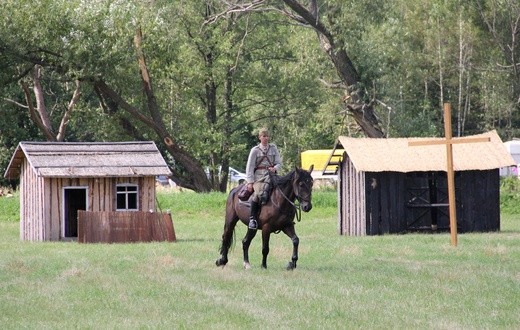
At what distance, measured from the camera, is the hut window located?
127ft

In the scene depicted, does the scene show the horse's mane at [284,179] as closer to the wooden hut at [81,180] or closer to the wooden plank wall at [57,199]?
the wooden hut at [81,180]

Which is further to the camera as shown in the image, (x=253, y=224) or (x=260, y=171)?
(x=260, y=171)

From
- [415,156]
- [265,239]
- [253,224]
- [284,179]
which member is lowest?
[265,239]

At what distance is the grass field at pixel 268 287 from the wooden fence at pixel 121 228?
99.9 inches

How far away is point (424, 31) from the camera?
226 feet

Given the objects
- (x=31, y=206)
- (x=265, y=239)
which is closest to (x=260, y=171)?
(x=265, y=239)

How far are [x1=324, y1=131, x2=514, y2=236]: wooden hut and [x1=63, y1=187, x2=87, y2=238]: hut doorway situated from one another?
28.4ft

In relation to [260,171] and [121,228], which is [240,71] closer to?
[121,228]

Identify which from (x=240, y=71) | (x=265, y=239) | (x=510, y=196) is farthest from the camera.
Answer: (x=240, y=71)

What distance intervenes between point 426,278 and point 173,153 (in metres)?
38.1

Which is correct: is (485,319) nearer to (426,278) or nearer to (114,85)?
(426,278)

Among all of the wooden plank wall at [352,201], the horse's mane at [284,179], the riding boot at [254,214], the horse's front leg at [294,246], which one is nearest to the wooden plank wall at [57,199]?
the wooden plank wall at [352,201]

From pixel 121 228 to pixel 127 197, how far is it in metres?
3.84

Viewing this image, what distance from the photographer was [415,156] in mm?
39000
